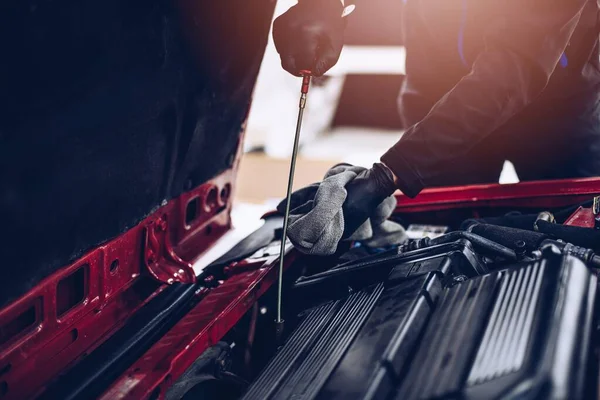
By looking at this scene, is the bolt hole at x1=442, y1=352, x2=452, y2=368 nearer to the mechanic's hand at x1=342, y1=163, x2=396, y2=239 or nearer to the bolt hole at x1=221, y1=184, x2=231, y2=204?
the mechanic's hand at x1=342, y1=163, x2=396, y2=239

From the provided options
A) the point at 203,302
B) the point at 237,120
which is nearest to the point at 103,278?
the point at 203,302

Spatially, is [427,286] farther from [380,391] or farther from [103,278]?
[103,278]

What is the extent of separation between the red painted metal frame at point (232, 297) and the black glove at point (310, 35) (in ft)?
1.45

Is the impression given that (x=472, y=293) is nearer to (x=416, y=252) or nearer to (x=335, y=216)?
(x=416, y=252)

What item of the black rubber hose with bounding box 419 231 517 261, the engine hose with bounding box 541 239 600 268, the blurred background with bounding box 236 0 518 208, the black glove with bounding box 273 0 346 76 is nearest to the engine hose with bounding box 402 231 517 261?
the black rubber hose with bounding box 419 231 517 261

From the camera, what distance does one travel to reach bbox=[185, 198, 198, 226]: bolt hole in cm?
144

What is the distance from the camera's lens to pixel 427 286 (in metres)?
0.89

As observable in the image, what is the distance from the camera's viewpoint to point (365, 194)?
119 centimetres

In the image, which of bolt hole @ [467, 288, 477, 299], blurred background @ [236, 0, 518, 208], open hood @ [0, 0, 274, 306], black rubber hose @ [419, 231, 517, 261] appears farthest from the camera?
blurred background @ [236, 0, 518, 208]

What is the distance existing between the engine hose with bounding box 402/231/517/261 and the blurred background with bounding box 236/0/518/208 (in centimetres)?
233

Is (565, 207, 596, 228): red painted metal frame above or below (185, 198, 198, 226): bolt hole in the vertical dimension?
above

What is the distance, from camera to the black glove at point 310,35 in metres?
1.12

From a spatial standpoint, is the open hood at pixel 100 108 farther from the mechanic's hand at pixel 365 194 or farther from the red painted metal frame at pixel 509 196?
the red painted metal frame at pixel 509 196

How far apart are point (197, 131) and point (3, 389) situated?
0.68m
